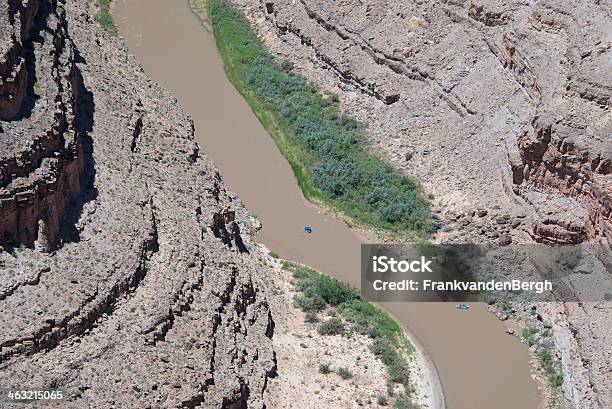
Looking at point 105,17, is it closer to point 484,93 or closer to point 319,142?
point 319,142

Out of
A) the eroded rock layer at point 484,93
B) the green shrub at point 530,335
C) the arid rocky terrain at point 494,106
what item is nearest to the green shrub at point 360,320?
the green shrub at point 530,335

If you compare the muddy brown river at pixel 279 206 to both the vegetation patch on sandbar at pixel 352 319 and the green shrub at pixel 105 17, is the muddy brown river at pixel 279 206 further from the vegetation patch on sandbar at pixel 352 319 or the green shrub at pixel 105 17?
the vegetation patch on sandbar at pixel 352 319

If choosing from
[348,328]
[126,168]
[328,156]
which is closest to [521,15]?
[328,156]

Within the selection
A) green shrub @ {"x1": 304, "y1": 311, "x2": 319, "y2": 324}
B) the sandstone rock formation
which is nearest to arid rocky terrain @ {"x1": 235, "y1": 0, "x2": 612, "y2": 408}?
green shrub @ {"x1": 304, "y1": 311, "x2": 319, "y2": 324}

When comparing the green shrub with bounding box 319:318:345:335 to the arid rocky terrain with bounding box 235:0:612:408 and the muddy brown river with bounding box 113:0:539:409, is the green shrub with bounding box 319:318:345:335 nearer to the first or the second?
the muddy brown river with bounding box 113:0:539:409

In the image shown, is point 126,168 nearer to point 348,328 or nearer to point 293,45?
point 348,328

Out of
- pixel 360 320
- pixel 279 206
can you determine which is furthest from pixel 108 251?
pixel 279 206
